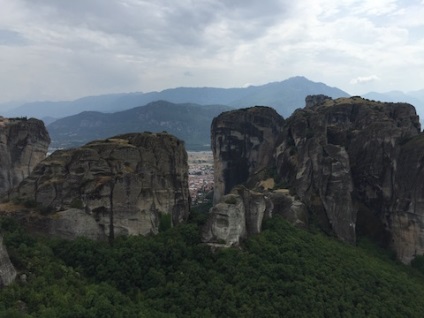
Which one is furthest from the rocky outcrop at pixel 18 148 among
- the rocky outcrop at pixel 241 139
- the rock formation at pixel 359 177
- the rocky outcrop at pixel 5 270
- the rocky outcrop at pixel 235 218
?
the rocky outcrop at pixel 5 270

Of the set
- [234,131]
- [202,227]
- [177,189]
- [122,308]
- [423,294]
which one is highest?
→ [234,131]

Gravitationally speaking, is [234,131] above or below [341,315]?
above

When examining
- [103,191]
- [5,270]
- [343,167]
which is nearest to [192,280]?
[103,191]

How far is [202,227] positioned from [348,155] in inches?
977

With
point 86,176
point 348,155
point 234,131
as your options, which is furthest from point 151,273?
point 234,131

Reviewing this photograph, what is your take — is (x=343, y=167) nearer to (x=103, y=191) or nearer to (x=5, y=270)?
(x=103, y=191)

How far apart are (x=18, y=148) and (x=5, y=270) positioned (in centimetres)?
4353

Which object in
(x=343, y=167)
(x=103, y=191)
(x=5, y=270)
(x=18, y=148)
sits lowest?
(x=5, y=270)

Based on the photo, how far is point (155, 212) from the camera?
3475cm

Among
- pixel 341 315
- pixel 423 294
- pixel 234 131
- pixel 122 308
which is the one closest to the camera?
pixel 122 308

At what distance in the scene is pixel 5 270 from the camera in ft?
75.5

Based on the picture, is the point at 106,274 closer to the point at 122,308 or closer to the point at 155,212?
the point at 122,308

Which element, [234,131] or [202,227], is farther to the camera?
[234,131]

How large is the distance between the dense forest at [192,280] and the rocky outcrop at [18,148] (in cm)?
3446
